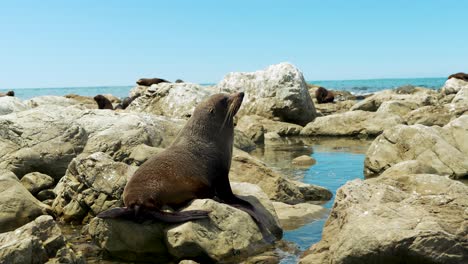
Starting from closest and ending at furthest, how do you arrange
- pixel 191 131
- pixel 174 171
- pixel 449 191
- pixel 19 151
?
pixel 449 191
pixel 174 171
pixel 191 131
pixel 19 151

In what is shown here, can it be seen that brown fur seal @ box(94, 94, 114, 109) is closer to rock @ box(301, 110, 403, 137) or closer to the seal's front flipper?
rock @ box(301, 110, 403, 137)

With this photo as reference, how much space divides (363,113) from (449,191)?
15.4 metres

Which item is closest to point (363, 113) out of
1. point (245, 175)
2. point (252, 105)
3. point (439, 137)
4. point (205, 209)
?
point (252, 105)

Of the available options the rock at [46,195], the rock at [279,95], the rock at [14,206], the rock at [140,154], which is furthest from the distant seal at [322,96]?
the rock at [14,206]

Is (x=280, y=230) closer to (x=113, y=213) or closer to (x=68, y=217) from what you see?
(x=113, y=213)

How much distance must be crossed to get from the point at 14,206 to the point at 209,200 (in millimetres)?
3079

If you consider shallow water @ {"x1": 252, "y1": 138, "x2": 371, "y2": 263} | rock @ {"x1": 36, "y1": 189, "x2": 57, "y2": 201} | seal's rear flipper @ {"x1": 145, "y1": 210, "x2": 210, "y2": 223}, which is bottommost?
shallow water @ {"x1": 252, "y1": 138, "x2": 371, "y2": 263}

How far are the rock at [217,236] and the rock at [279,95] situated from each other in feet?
56.3

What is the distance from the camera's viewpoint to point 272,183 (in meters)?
9.73

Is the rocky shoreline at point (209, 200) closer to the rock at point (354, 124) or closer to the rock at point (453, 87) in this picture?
the rock at point (354, 124)

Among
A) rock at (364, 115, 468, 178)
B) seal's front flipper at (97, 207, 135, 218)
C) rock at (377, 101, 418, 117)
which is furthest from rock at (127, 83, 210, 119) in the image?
seal's front flipper at (97, 207, 135, 218)

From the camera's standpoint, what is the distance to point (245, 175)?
32.8 feet

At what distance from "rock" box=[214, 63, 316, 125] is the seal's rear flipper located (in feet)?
57.4

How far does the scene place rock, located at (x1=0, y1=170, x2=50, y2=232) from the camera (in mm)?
7746
